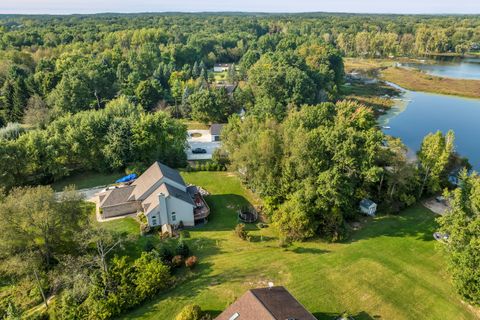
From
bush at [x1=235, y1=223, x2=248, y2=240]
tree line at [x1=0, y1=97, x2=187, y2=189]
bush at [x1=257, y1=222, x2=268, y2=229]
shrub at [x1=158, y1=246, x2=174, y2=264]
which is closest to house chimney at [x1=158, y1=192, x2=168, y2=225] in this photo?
shrub at [x1=158, y1=246, x2=174, y2=264]

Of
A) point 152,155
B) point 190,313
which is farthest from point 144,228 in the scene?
point 152,155

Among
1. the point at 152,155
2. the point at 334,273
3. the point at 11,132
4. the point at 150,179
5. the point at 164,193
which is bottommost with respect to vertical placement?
the point at 334,273

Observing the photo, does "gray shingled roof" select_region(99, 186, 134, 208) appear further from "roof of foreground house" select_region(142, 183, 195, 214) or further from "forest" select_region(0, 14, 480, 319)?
"forest" select_region(0, 14, 480, 319)

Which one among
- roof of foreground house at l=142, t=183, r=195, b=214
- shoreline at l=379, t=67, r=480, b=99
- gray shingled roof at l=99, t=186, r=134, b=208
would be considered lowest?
gray shingled roof at l=99, t=186, r=134, b=208

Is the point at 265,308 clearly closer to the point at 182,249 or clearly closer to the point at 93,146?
the point at 182,249

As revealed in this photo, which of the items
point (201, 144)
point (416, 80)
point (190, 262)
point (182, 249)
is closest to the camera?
point (190, 262)

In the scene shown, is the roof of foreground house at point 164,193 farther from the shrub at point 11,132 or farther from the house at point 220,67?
the house at point 220,67

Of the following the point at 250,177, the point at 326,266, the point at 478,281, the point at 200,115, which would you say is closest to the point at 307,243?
the point at 326,266
